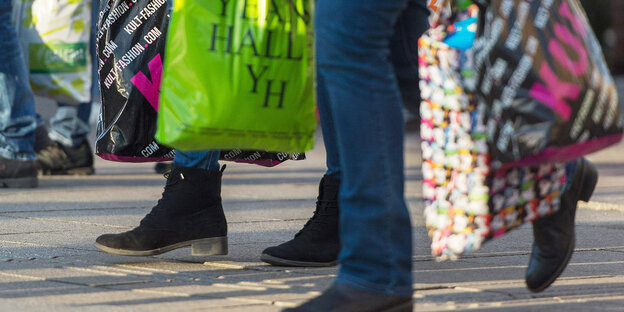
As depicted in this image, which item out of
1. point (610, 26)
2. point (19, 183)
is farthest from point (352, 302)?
point (610, 26)

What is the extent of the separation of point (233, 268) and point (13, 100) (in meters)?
2.86

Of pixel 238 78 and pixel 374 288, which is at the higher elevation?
pixel 238 78

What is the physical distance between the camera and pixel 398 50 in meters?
3.20

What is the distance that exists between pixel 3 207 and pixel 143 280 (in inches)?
76.2

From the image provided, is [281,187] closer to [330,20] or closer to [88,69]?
[88,69]

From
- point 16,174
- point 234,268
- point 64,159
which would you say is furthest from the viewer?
point 64,159

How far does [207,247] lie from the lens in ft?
11.8

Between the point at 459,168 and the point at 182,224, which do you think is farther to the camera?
the point at 182,224

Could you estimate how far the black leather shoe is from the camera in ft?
8.34

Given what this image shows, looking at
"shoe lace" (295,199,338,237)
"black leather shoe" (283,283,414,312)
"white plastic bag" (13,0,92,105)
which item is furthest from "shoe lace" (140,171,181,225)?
"white plastic bag" (13,0,92,105)

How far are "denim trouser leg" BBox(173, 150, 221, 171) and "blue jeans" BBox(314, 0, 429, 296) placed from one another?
1118mm

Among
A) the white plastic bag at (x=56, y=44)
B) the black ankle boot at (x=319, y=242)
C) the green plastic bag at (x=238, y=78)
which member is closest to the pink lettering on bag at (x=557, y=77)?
the green plastic bag at (x=238, y=78)

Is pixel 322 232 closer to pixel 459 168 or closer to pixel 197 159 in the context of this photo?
pixel 197 159

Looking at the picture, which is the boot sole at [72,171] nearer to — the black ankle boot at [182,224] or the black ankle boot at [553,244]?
the black ankle boot at [182,224]
